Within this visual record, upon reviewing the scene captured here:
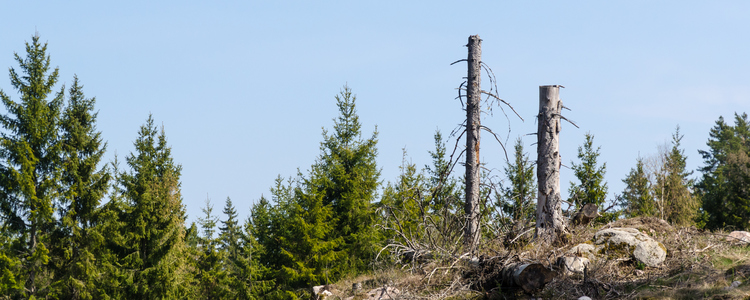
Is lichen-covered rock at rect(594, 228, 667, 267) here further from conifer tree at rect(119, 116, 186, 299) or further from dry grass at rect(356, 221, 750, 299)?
conifer tree at rect(119, 116, 186, 299)

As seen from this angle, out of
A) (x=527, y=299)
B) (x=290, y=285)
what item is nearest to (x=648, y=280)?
(x=527, y=299)

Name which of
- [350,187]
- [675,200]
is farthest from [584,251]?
[675,200]

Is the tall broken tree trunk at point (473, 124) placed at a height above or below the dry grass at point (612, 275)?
above

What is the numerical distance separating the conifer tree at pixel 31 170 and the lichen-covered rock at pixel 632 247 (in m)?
24.1

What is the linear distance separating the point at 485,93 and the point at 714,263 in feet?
19.5

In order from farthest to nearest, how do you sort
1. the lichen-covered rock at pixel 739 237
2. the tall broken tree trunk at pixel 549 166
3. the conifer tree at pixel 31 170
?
1. the conifer tree at pixel 31 170
2. the tall broken tree trunk at pixel 549 166
3. the lichen-covered rock at pixel 739 237

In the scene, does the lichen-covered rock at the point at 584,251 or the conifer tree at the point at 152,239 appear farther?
the conifer tree at the point at 152,239

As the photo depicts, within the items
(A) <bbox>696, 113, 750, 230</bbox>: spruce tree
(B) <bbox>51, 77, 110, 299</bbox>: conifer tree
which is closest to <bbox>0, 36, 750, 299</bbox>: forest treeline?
(B) <bbox>51, 77, 110, 299</bbox>: conifer tree

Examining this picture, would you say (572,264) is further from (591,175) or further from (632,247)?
→ (591,175)

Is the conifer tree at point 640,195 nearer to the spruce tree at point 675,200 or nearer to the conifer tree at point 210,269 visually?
the spruce tree at point 675,200

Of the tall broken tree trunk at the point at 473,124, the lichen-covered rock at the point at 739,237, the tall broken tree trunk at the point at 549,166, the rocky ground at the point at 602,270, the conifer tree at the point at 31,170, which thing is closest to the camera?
the rocky ground at the point at 602,270

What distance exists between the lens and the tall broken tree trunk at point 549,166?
13523 millimetres

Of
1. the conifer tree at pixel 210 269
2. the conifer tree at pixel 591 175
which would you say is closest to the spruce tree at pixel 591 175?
the conifer tree at pixel 591 175

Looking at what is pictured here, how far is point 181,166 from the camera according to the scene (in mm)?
33969
